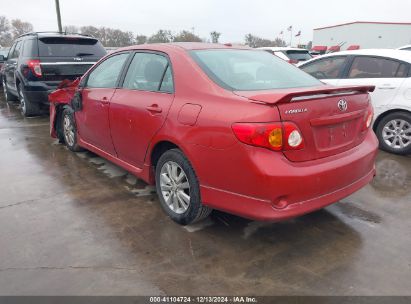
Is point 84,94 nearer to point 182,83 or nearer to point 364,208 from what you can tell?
point 182,83

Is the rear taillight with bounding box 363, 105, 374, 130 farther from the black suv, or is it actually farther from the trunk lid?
the black suv

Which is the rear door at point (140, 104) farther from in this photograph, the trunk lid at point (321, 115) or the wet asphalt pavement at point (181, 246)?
the trunk lid at point (321, 115)

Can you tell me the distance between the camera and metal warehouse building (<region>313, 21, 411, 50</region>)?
36844 mm

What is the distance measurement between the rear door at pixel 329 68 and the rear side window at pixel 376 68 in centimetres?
18

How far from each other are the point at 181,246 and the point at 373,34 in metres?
40.8

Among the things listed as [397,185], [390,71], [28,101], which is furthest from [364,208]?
[28,101]

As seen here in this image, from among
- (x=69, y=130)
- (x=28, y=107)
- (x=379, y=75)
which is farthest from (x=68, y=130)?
(x=379, y=75)

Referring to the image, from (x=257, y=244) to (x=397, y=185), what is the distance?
224cm

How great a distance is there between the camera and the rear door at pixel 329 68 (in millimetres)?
6121

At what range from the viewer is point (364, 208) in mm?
3703

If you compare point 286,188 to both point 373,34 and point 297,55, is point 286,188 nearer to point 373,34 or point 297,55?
point 297,55

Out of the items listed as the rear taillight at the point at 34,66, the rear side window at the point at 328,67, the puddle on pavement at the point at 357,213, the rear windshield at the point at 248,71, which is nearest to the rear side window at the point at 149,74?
the rear windshield at the point at 248,71

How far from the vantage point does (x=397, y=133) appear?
5523 millimetres

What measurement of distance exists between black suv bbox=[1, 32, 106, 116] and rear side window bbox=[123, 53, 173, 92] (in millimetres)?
4154
